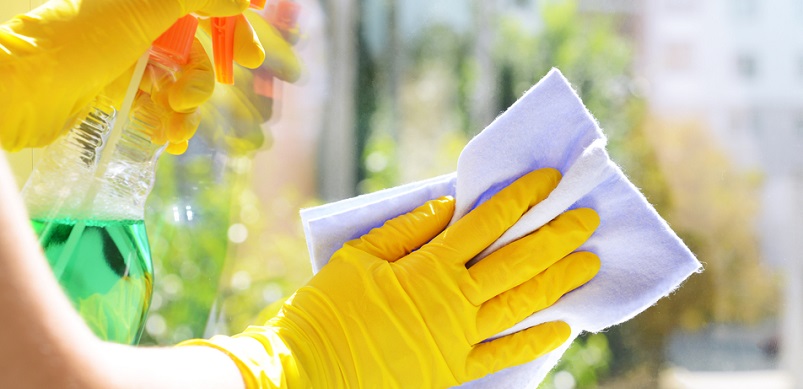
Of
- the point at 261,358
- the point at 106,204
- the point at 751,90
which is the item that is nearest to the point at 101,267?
the point at 106,204

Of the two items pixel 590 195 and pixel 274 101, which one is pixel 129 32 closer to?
pixel 590 195

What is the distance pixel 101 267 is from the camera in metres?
0.67

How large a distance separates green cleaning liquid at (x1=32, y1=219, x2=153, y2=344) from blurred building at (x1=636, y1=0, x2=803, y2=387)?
94.8 inches

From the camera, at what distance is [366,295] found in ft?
2.32

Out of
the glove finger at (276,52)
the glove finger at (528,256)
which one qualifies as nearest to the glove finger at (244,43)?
the glove finger at (528,256)

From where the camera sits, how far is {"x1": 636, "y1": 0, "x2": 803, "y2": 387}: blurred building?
2678mm

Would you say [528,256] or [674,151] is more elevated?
[674,151]

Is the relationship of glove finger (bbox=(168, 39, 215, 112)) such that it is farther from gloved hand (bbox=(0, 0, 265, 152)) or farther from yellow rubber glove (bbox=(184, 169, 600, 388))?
yellow rubber glove (bbox=(184, 169, 600, 388))

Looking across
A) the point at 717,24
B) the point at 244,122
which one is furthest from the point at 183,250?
the point at 717,24

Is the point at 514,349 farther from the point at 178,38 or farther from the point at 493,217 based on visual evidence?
the point at 178,38

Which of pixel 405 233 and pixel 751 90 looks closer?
pixel 405 233

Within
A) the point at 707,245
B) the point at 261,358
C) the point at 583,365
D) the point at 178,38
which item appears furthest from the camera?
the point at 707,245

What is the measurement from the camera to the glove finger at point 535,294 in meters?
0.72

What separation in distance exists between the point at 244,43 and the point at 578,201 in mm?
396
